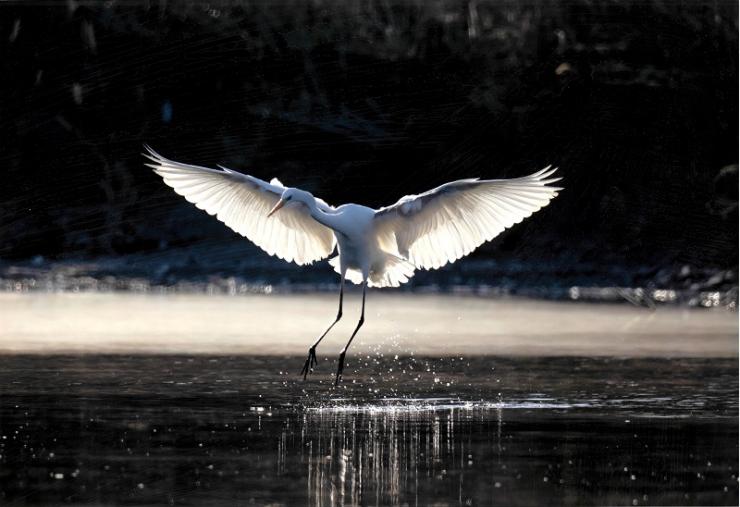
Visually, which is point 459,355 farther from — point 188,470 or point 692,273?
point 692,273

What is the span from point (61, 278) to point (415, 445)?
9.27 meters

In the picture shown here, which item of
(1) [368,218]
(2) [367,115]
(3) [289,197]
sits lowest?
(1) [368,218]

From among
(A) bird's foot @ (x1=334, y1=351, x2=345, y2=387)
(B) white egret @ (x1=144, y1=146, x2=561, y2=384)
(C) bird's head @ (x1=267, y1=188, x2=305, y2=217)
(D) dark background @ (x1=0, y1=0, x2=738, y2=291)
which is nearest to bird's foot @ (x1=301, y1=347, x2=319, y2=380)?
(B) white egret @ (x1=144, y1=146, x2=561, y2=384)

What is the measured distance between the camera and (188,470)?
20.4 ft

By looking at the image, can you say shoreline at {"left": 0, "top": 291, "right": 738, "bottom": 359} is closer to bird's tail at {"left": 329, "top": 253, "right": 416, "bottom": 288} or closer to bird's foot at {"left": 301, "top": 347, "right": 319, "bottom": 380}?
bird's tail at {"left": 329, "top": 253, "right": 416, "bottom": 288}

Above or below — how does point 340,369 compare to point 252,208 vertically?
below

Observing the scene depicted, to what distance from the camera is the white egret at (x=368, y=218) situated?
8.92 metres

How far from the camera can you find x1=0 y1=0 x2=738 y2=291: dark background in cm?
1619

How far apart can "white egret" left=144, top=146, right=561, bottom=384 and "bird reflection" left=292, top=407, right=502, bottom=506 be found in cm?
119

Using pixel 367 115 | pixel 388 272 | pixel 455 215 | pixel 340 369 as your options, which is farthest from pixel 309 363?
pixel 367 115

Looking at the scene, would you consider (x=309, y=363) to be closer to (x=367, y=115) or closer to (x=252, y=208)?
(x=252, y=208)

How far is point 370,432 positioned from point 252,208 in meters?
2.92

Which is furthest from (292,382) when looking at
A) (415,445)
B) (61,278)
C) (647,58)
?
(647,58)

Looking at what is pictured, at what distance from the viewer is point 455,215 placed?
30.1 ft
